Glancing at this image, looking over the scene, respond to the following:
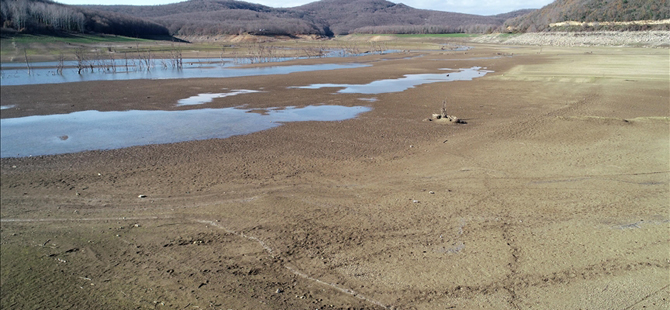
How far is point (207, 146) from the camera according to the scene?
1134cm

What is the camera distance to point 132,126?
14.3 m

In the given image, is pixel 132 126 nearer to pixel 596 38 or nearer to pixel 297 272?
pixel 297 272

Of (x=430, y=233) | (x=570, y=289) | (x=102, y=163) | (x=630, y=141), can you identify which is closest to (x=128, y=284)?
(x=430, y=233)

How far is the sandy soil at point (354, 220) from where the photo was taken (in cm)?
479

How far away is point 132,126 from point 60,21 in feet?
177

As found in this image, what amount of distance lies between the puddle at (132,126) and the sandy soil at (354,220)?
1.15 meters

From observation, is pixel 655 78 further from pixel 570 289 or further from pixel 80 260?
pixel 80 260

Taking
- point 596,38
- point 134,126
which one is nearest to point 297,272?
point 134,126

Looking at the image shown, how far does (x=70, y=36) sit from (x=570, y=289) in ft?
216

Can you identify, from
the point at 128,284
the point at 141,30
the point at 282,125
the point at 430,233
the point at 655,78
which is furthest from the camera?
the point at 141,30

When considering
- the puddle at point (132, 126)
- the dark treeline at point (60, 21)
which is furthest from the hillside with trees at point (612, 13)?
the dark treeline at point (60, 21)

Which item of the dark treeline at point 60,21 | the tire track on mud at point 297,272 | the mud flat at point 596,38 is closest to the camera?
the tire track on mud at point 297,272

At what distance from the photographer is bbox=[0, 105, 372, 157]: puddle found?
12.0 meters

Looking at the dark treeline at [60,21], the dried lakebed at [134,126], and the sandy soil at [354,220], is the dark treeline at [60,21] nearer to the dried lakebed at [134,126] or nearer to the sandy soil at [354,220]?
the dried lakebed at [134,126]
